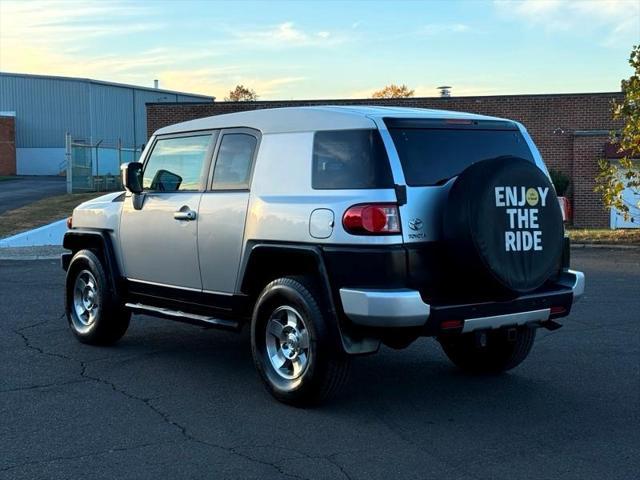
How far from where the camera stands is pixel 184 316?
6.59m

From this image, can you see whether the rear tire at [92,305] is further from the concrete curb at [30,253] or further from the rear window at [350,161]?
the concrete curb at [30,253]

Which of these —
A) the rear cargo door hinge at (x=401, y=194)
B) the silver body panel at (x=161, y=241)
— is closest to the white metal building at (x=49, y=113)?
the silver body panel at (x=161, y=241)

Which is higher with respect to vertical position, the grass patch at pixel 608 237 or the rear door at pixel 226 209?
the rear door at pixel 226 209

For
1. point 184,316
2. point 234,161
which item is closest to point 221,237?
point 234,161

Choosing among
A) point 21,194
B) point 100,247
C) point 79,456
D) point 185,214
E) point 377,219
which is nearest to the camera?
point 79,456

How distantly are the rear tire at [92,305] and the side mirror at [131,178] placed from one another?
2.92 feet

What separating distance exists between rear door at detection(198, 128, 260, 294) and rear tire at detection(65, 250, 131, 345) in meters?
1.46

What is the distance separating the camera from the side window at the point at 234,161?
6148 mm

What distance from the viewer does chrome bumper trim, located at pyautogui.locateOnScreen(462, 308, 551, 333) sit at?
526 cm

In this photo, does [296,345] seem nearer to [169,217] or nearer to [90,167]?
[169,217]

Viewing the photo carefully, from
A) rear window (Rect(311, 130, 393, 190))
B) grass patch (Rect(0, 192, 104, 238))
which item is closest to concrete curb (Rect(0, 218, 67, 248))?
grass patch (Rect(0, 192, 104, 238))

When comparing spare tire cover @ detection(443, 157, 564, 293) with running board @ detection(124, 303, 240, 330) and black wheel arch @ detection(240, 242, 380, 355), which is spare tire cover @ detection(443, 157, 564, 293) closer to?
black wheel arch @ detection(240, 242, 380, 355)

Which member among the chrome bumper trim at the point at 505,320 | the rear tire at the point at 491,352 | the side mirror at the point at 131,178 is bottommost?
the rear tire at the point at 491,352

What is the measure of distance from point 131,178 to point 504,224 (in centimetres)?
345
